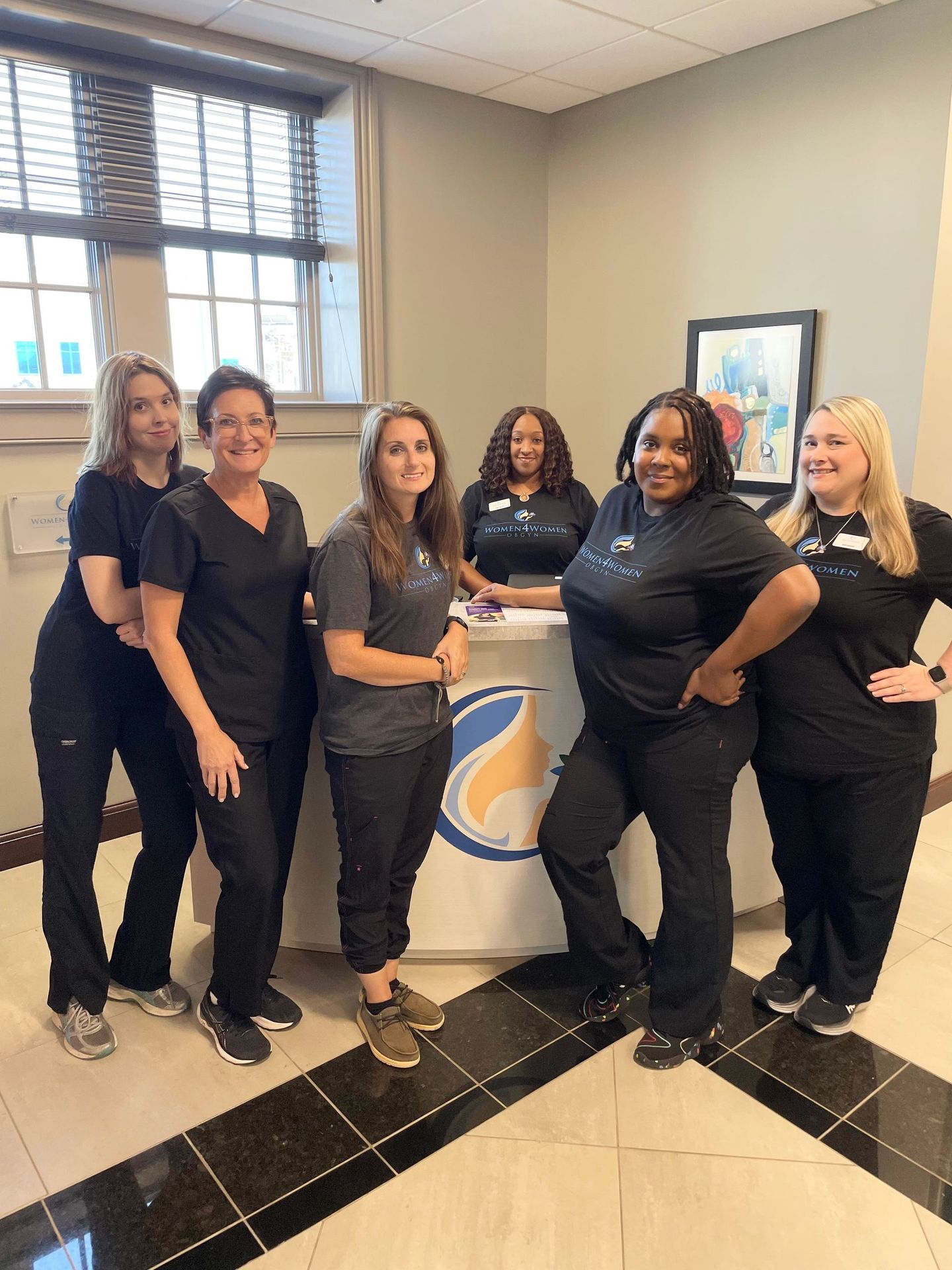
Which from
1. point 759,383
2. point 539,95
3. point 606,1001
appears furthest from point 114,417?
point 539,95

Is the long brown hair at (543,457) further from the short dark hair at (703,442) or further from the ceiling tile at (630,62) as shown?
the ceiling tile at (630,62)

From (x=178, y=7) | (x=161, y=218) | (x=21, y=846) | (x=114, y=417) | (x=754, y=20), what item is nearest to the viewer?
(x=114, y=417)

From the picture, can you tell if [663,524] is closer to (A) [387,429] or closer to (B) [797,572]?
(B) [797,572]

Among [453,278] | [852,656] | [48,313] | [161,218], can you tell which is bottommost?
[852,656]

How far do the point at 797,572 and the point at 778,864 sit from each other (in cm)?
90

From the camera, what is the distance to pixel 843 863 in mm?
2238

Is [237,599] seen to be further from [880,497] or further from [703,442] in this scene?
[880,497]

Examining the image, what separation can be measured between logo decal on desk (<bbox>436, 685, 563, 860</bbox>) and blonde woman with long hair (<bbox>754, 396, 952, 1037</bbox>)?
58 centimetres

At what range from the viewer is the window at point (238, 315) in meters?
3.64

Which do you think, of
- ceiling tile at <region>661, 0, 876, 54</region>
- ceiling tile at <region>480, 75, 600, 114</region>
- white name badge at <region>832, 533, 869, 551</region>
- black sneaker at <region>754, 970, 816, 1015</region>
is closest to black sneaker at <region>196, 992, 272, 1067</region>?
black sneaker at <region>754, 970, 816, 1015</region>

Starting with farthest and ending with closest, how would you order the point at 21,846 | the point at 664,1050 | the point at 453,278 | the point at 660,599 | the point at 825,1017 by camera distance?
the point at 453,278
the point at 21,846
the point at 825,1017
the point at 664,1050
the point at 660,599

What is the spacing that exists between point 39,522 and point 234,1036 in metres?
1.90

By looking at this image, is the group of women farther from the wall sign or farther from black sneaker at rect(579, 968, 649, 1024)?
the wall sign

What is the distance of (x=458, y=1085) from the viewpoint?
2.14 meters
